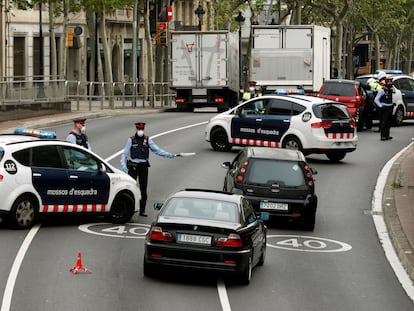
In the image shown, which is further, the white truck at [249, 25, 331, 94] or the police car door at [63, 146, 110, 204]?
the white truck at [249, 25, 331, 94]

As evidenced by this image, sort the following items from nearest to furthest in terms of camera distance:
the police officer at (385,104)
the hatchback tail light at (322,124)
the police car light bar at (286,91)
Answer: the hatchback tail light at (322,124)
the police car light bar at (286,91)
the police officer at (385,104)

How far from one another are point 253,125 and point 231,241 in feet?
56.6

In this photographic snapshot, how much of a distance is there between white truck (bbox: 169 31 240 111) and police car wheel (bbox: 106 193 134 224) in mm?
30346

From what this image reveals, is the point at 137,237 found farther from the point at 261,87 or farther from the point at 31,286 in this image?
the point at 261,87

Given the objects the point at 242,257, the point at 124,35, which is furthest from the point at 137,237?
the point at 124,35

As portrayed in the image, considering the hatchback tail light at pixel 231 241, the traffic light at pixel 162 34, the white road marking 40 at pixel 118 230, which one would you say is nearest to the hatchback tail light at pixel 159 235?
the hatchback tail light at pixel 231 241

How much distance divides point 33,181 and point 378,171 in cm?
1362

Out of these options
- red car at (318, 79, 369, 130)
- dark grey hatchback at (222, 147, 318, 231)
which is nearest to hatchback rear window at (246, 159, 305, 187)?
dark grey hatchback at (222, 147, 318, 231)

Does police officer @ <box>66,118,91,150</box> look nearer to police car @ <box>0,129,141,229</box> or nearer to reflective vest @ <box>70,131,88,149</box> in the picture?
reflective vest @ <box>70,131,88,149</box>

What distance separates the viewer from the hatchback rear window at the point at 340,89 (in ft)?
136

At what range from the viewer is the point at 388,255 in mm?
19891

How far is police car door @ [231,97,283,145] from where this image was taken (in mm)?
32469

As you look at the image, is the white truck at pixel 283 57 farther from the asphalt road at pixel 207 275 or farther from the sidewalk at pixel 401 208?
the asphalt road at pixel 207 275

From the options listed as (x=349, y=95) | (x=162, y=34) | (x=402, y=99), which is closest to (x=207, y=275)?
(x=349, y=95)
